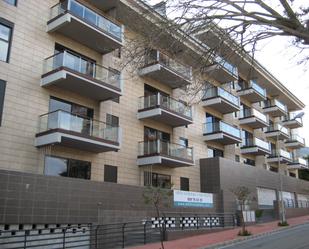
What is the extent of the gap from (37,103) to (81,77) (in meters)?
2.64

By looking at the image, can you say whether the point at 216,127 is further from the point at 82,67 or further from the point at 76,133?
the point at 76,133

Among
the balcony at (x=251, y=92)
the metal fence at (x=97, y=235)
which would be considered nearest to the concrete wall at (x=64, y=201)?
the metal fence at (x=97, y=235)

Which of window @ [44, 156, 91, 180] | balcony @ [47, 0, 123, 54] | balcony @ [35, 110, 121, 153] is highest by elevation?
balcony @ [47, 0, 123, 54]

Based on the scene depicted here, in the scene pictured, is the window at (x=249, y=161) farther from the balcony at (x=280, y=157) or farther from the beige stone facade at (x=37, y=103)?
the beige stone facade at (x=37, y=103)

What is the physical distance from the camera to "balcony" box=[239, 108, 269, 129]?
43.1 m

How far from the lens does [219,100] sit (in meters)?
35.7

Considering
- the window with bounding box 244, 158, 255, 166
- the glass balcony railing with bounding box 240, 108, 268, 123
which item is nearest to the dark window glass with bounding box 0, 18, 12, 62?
the glass balcony railing with bounding box 240, 108, 268, 123

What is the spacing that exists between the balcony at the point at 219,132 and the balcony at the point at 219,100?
1801 mm

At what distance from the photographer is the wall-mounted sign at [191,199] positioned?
1064 inches

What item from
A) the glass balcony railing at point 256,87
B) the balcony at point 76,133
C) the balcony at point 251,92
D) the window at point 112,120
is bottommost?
the balcony at point 76,133

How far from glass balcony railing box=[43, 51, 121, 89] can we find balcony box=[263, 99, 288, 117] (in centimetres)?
3106

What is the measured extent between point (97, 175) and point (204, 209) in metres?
9.37

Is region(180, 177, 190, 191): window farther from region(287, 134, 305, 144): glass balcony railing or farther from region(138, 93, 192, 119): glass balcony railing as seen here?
region(287, 134, 305, 144): glass balcony railing

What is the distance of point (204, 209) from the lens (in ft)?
97.7
